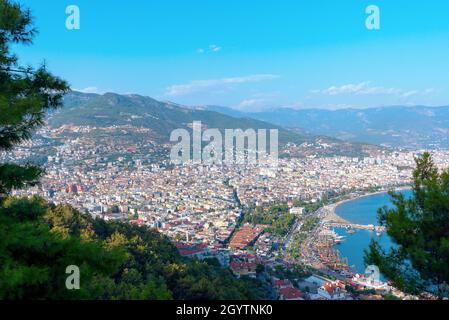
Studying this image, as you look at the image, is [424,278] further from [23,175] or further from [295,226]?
[295,226]

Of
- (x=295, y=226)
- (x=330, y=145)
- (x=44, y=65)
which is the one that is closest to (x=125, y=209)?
(x=295, y=226)

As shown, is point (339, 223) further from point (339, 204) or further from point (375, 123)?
point (375, 123)

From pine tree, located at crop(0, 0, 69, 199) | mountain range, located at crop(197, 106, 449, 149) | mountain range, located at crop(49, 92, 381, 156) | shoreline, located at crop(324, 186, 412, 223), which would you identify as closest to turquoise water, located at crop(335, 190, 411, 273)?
shoreline, located at crop(324, 186, 412, 223)

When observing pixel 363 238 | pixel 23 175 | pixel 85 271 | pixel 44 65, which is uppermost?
pixel 44 65

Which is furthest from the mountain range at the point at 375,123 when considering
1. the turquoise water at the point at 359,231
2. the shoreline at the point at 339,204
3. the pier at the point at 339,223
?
the pier at the point at 339,223

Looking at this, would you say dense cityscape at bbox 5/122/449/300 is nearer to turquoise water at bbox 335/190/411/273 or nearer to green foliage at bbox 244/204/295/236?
green foliage at bbox 244/204/295/236

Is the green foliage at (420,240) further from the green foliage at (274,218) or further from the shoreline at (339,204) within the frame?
the shoreline at (339,204)

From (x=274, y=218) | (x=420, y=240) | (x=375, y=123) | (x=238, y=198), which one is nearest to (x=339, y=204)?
(x=238, y=198)
